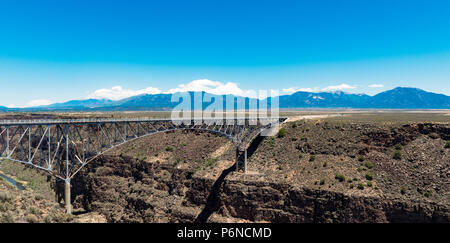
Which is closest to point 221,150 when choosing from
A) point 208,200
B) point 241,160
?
point 241,160

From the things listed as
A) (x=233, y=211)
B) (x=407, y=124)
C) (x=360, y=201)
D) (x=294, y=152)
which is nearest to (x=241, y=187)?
(x=233, y=211)

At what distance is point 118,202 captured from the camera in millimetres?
51812

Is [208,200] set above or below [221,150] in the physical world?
below

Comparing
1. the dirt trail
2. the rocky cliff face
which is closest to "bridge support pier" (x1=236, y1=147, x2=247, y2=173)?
the rocky cliff face

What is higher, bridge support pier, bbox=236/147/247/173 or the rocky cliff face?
bridge support pier, bbox=236/147/247/173

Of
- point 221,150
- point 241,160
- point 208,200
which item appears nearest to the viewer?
point 208,200

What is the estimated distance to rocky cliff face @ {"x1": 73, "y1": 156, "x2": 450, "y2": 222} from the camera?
36.3 meters

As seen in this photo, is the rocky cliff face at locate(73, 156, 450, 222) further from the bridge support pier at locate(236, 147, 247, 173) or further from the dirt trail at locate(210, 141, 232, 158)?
the dirt trail at locate(210, 141, 232, 158)

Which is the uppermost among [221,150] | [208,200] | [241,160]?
[221,150]

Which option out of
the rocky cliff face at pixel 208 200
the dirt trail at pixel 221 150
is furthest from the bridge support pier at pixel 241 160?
the dirt trail at pixel 221 150

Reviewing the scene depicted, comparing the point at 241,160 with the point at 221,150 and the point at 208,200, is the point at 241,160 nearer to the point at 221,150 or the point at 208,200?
the point at 221,150

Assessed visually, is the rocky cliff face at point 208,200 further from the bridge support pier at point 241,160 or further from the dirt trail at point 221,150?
the dirt trail at point 221,150

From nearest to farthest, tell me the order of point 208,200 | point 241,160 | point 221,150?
point 208,200 < point 241,160 < point 221,150

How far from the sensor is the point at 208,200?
4628cm
